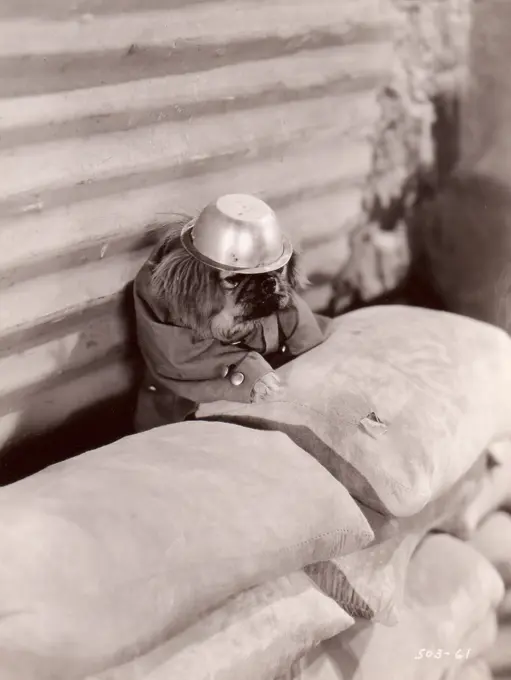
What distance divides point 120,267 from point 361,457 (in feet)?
2.35

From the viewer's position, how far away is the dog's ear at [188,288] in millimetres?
1412

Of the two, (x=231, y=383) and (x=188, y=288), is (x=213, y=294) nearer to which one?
(x=188, y=288)

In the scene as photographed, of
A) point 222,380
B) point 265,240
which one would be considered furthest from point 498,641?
point 265,240

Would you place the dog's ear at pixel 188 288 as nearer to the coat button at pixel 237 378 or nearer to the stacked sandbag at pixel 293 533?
the coat button at pixel 237 378

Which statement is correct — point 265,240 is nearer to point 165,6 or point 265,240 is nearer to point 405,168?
point 165,6

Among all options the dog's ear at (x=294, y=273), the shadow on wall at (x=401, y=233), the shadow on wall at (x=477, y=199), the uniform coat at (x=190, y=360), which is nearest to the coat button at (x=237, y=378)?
the uniform coat at (x=190, y=360)

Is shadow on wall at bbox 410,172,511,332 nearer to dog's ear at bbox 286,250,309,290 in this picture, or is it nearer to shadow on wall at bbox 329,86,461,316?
shadow on wall at bbox 329,86,461,316

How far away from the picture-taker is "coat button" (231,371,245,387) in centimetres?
150

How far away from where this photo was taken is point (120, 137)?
1.46 m

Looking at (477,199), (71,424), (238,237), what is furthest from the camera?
(477,199)

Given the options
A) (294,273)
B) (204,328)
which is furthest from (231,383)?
(294,273)

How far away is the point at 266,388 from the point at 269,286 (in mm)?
225

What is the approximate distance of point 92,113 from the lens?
4.57 feet

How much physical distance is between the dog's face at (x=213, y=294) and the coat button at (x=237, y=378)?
0.09 meters
